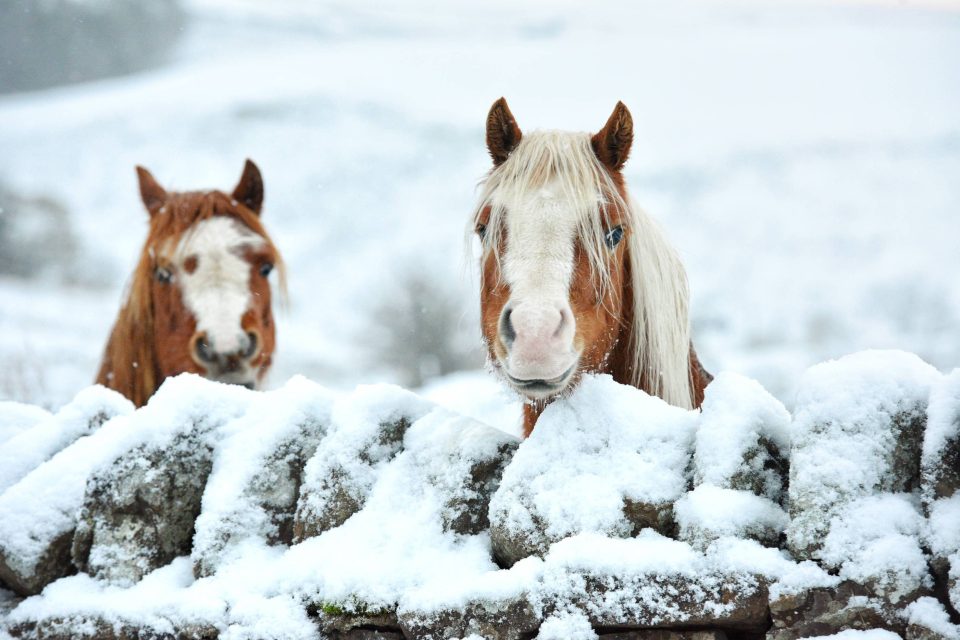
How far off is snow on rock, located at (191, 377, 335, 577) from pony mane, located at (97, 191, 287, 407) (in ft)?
8.03

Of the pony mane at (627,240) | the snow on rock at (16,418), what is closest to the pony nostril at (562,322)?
the pony mane at (627,240)

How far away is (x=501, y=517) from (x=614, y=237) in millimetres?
1056

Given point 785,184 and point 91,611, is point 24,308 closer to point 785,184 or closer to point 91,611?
point 91,611

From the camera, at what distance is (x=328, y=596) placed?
1.92 meters

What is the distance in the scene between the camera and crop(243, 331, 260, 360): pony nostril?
14.0 ft

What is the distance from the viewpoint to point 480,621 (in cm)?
176

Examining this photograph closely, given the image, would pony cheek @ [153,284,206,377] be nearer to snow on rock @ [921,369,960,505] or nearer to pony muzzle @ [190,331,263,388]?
pony muzzle @ [190,331,263,388]

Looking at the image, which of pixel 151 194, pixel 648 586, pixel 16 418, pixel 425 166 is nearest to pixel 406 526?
pixel 648 586

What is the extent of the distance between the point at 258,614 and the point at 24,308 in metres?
26.1

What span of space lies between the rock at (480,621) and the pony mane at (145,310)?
3282 millimetres

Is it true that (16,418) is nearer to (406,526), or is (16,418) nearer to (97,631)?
(97,631)

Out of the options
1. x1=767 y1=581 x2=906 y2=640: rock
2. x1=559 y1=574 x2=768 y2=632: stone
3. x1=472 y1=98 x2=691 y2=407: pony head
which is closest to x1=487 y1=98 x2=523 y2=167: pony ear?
x1=472 y1=98 x2=691 y2=407: pony head

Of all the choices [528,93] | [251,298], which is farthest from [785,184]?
[251,298]

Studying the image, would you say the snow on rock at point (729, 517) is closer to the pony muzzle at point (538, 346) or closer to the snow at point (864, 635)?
the snow at point (864, 635)
